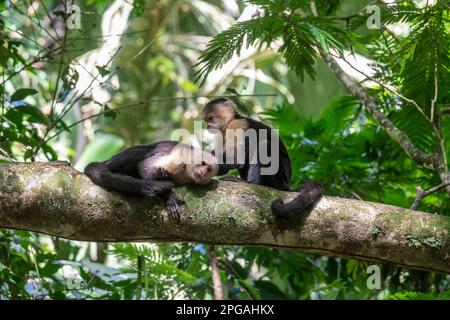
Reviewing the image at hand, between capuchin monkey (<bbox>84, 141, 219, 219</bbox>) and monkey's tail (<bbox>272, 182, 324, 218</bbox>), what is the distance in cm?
43

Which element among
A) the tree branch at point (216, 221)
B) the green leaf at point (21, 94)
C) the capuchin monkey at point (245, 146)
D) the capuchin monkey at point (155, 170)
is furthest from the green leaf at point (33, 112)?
the capuchin monkey at point (245, 146)

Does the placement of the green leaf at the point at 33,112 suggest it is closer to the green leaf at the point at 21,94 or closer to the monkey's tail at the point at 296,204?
the green leaf at the point at 21,94

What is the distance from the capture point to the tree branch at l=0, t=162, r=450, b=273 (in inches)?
122

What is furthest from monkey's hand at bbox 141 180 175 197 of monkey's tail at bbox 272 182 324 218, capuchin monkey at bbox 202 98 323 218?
capuchin monkey at bbox 202 98 323 218

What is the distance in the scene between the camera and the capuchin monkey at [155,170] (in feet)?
10.6

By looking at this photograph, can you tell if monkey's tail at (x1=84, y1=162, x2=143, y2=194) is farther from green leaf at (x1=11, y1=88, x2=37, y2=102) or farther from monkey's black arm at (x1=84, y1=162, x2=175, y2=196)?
green leaf at (x1=11, y1=88, x2=37, y2=102)

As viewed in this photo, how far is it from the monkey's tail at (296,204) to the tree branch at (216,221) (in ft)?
0.14

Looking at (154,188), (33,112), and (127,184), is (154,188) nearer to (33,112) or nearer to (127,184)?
(127,184)

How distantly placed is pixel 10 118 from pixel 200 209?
1696 millimetres

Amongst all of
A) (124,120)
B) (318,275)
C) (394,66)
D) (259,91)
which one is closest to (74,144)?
(124,120)

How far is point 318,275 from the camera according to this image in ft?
17.5
